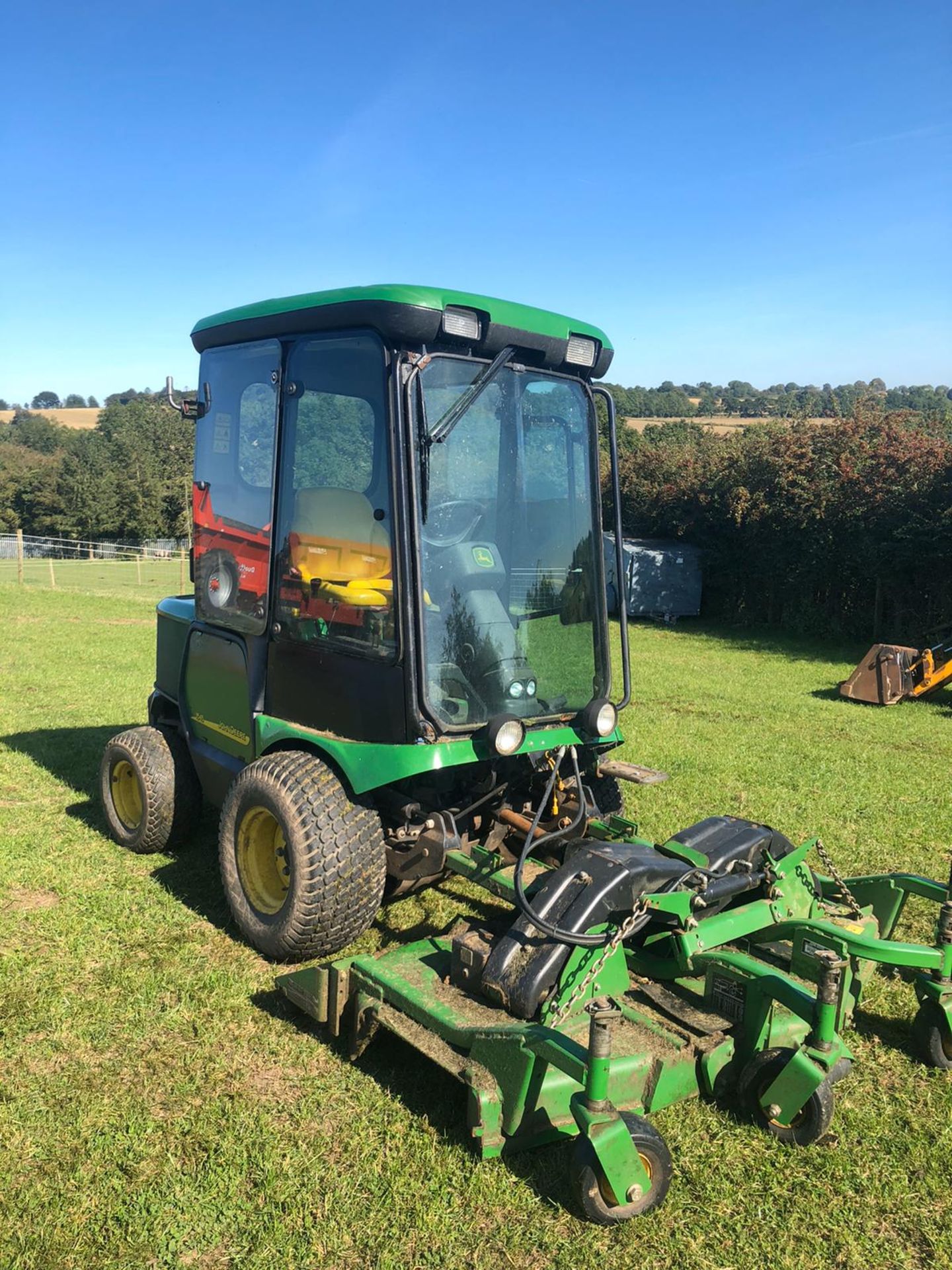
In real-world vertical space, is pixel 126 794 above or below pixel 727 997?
above

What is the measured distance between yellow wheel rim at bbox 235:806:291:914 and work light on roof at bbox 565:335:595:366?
7.85 feet

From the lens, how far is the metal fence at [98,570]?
25.5 m

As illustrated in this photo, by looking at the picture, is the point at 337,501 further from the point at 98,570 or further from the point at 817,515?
the point at 98,570

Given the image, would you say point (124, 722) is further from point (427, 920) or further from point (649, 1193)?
point (649, 1193)

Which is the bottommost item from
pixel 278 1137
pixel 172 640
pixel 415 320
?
pixel 278 1137

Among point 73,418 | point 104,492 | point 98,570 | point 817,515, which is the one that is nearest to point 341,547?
point 817,515

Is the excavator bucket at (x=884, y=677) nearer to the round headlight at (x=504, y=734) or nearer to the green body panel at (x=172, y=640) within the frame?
the green body panel at (x=172, y=640)

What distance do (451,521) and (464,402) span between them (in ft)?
1.57

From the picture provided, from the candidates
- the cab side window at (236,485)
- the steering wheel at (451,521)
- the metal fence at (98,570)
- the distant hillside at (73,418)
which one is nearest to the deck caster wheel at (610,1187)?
the steering wheel at (451,521)

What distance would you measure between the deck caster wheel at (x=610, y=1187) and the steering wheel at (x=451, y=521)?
215 cm

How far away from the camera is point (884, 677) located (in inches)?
443

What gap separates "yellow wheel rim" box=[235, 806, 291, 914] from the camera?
411cm

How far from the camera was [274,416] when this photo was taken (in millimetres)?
4379

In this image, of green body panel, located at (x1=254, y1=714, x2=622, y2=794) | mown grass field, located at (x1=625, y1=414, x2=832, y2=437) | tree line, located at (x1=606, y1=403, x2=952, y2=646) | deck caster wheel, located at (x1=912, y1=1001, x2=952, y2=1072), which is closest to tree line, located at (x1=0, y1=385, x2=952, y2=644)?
tree line, located at (x1=606, y1=403, x2=952, y2=646)
